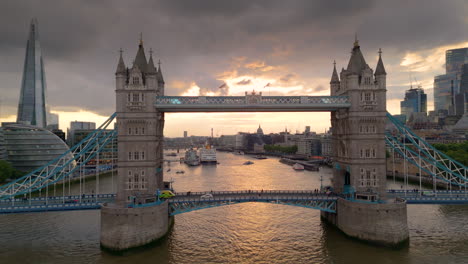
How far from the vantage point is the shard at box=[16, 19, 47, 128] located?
137 m

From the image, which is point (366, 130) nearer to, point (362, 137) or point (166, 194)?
point (362, 137)

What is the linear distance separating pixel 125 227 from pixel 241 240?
15636 mm

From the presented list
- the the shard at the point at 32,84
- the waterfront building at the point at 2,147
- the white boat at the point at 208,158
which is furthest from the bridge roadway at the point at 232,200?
the white boat at the point at 208,158

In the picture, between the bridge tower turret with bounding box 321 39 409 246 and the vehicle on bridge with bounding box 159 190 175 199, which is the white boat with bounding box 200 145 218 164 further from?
the bridge tower turret with bounding box 321 39 409 246

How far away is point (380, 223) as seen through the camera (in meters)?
37.3

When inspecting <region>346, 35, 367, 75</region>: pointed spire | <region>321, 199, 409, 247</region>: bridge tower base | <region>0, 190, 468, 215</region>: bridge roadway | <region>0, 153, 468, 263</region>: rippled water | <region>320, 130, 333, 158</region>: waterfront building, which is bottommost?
<region>0, 153, 468, 263</region>: rippled water

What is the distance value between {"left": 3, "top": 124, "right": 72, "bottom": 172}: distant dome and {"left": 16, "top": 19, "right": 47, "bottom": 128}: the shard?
5661 cm

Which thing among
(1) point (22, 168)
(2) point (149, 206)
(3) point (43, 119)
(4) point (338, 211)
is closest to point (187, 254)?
(2) point (149, 206)

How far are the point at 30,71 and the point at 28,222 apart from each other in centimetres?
11633

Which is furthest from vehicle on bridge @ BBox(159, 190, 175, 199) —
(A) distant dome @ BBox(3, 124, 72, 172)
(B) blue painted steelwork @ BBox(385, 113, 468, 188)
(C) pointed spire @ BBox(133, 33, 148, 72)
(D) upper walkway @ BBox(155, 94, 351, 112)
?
(A) distant dome @ BBox(3, 124, 72, 172)

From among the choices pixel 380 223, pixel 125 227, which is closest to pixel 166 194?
pixel 125 227

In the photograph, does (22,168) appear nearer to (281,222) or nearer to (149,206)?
(149,206)

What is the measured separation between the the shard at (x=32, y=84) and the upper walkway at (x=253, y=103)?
125 meters

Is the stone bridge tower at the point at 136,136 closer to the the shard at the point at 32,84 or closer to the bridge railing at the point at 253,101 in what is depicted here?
the bridge railing at the point at 253,101
